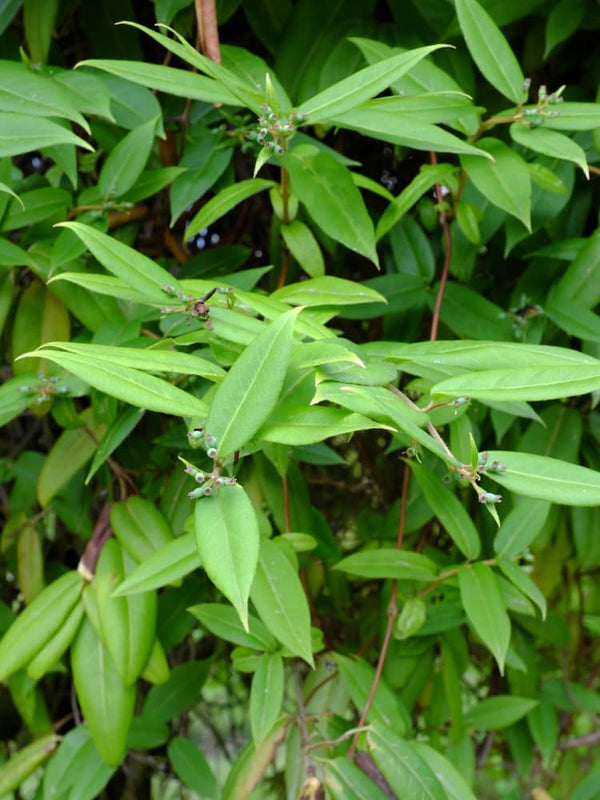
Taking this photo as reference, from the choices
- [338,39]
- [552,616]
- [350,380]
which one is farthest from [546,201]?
[552,616]

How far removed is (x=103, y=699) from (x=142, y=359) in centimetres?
44

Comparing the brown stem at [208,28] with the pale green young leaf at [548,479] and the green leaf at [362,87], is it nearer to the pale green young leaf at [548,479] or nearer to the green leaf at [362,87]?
the green leaf at [362,87]

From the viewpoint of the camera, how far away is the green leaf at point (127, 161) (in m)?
0.79

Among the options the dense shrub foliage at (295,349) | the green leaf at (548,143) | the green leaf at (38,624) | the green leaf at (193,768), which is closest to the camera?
the dense shrub foliage at (295,349)

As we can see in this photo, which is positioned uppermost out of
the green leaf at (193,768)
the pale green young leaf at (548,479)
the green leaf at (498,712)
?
the pale green young leaf at (548,479)

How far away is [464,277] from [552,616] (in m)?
0.48

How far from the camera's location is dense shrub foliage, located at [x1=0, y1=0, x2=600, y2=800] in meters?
0.57

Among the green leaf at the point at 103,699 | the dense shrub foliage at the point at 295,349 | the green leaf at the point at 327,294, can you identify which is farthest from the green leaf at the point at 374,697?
the green leaf at the point at 327,294

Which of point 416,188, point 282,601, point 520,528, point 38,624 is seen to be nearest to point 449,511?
point 520,528

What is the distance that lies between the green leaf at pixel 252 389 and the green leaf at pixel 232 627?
0.37 metres

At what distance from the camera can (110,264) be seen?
61 cm

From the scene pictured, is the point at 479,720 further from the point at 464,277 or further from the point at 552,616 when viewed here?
the point at 464,277

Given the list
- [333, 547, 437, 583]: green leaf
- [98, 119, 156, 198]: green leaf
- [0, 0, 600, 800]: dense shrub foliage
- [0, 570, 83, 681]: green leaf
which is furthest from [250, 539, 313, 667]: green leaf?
[98, 119, 156, 198]: green leaf

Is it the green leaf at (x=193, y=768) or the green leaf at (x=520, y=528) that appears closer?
the green leaf at (x=520, y=528)
